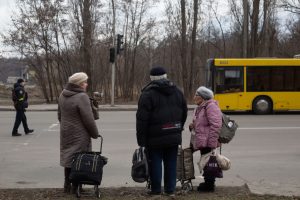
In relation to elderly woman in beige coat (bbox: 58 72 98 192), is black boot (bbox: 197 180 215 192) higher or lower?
lower

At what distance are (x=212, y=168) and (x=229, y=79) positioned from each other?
53.9 feet

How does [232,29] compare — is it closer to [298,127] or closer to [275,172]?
[298,127]

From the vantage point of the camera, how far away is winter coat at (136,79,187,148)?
6.52 meters

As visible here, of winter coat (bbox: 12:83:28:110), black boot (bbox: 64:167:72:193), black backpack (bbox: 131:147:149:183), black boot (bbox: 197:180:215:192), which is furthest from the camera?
winter coat (bbox: 12:83:28:110)

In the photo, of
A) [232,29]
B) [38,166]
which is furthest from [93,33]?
[38,166]

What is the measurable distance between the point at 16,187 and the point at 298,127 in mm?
11641

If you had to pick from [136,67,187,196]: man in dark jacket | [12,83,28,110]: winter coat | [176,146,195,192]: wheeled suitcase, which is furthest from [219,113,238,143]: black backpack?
[12,83,28,110]: winter coat

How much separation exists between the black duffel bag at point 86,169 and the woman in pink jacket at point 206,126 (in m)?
1.44

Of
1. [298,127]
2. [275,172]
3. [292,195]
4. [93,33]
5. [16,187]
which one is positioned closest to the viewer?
[292,195]

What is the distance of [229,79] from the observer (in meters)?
23.3

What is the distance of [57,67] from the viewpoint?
40844 mm

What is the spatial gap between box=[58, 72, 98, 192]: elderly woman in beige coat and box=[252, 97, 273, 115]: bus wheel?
56.6ft

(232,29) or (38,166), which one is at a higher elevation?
(232,29)

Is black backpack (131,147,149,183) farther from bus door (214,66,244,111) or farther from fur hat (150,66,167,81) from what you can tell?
bus door (214,66,244,111)
